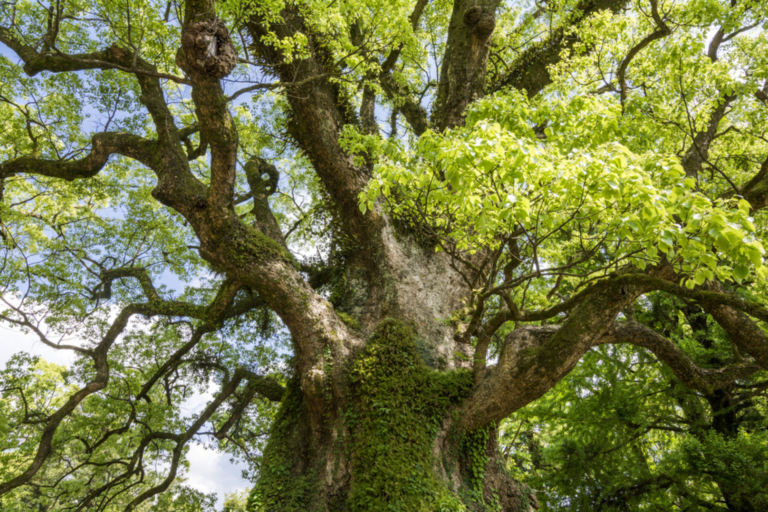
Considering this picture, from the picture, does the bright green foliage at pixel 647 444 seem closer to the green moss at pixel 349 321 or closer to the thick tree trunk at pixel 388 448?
Answer: the thick tree trunk at pixel 388 448

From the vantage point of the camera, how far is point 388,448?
4.61m

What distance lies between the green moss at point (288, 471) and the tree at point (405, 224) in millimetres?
30

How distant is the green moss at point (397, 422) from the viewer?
4.32 meters

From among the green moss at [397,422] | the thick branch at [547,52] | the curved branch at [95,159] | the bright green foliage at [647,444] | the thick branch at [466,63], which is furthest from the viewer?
the thick branch at [547,52]

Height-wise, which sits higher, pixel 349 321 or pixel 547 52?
pixel 547 52

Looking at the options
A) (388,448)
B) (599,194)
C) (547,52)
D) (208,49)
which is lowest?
(388,448)

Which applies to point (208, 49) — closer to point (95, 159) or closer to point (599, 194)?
point (95, 159)

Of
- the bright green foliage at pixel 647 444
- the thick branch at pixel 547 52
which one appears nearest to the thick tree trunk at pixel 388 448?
the bright green foliage at pixel 647 444

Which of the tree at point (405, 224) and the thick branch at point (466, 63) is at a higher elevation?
the thick branch at point (466, 63)

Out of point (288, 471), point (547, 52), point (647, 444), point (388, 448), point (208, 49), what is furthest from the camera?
point (647, 444)

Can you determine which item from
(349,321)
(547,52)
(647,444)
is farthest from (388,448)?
(547,52)

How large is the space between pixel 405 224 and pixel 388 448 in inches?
155

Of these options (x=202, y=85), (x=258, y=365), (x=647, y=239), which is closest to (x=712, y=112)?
(x=647, y=239)

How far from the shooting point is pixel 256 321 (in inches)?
373
